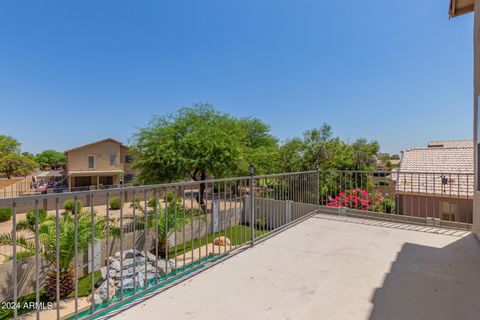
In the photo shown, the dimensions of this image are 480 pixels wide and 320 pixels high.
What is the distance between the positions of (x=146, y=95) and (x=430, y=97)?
17.3 meters

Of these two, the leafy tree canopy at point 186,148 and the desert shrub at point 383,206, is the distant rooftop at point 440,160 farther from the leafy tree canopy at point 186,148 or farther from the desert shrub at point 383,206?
the leafy tree canopy at point 186,148

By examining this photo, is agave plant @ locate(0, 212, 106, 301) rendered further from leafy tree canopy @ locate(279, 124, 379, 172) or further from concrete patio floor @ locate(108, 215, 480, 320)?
leafy tree canopy @ locate(279, 124, 379, 172)

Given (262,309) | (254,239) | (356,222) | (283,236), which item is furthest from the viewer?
(356,222)

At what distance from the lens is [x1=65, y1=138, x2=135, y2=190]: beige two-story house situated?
2091cm

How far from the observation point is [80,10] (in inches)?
344

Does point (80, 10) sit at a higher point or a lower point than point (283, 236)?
higher

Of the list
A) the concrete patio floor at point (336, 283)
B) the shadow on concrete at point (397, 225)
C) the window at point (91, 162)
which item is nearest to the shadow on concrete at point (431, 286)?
the concrete patio floor at point (336, 283)

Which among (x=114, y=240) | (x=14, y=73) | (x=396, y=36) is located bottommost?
(x=114, y=240)

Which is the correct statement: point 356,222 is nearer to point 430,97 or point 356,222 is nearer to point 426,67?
point 426,67

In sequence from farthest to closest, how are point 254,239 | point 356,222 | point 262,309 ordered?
1. point 356,222
2. point 254,239
3. point 262,309

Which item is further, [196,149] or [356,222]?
[196,149]

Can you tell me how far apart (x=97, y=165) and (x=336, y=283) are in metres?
24.5

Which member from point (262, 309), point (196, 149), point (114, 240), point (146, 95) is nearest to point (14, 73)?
point (146, 95)

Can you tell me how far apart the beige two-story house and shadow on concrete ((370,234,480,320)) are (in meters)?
21.2
